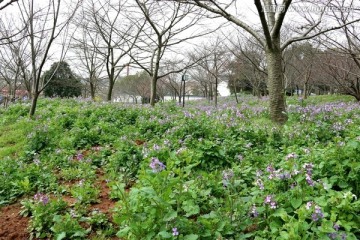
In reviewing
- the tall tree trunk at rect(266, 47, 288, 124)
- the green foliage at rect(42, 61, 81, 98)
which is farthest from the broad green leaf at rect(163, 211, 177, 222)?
the green foliage at rect(42, 61, 81, 98)

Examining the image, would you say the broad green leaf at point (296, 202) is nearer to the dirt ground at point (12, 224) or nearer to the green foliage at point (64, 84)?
the dirt ground at point (12, 224)

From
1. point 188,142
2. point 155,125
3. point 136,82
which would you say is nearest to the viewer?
point 188,142

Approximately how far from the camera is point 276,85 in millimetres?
6570

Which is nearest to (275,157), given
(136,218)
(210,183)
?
(210,183)

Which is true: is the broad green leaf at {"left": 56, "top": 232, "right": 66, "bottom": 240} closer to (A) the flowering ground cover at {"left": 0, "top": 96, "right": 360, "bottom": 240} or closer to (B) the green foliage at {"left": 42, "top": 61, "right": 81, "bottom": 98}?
(A) the flowering ground cover at {"left": 0, "top": 96, "right": 360, "bottom": 240}

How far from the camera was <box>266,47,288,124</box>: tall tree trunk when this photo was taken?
258 inches

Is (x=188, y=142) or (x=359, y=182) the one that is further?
(x=188, y=142)

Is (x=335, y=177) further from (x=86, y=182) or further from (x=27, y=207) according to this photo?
(x=27, y=207)

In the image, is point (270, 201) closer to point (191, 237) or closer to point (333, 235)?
point (333, 235)

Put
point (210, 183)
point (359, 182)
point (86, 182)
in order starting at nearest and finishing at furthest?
point (359, 182) → point (210, 183) → point (86, 182)

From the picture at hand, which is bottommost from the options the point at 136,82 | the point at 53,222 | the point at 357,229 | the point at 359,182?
the point at 53,222

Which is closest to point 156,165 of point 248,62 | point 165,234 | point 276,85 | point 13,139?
point 165,234

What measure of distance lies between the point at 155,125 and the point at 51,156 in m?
2.04

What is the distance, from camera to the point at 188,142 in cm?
436
